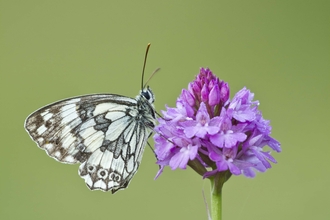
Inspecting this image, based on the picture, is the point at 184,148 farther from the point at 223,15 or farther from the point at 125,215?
the point at 223,15

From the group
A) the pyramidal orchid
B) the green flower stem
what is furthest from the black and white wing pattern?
the green flower stem

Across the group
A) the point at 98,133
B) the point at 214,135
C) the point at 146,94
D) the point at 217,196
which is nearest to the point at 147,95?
the point at 146,94

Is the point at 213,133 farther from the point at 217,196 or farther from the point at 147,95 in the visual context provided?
the point at 147,95

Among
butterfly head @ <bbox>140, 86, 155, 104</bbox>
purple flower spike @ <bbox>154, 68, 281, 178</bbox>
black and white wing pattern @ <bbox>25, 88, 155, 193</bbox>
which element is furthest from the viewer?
butterfly head @ <bbox>140, 86, 155, 104</bbox>

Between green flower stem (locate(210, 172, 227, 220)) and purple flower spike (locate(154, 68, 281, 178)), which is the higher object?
purple flower spike (locate(154, 68, 281, 178))

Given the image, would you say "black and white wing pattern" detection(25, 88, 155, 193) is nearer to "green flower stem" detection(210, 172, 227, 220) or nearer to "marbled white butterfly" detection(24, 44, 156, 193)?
"marbled white butterfly" detection(24, 44, 156, 193)

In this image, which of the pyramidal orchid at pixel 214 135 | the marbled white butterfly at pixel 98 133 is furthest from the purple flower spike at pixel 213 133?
the marbled white butterfly at pixel 98 133

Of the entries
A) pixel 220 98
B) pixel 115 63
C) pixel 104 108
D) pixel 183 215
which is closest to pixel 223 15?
pixel 115 63
